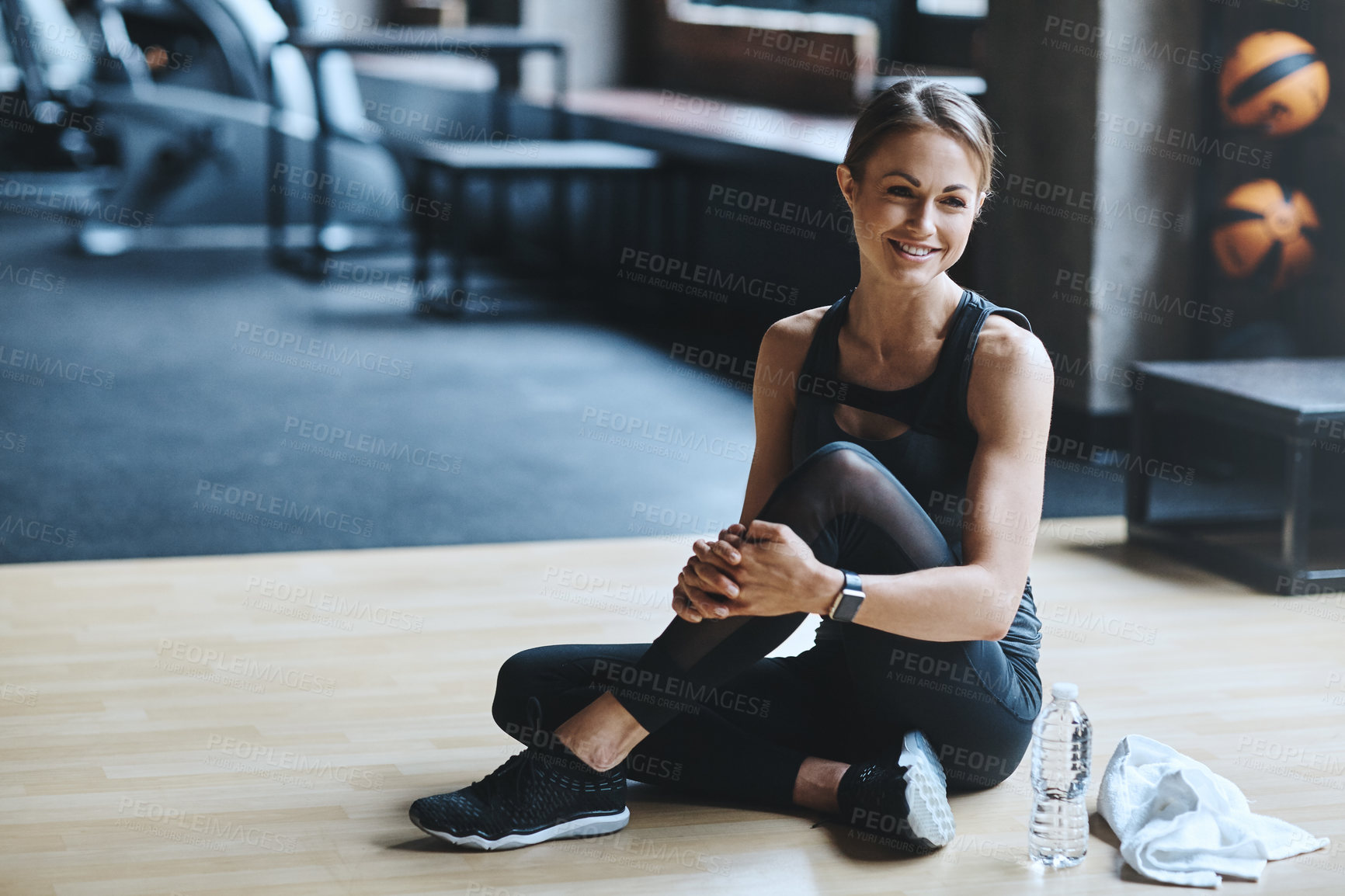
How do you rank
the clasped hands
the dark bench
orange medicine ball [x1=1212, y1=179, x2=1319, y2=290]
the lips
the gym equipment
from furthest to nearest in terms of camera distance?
the gym equipment < orange medicine ball [x1=1212, y1=179, x2=1319, y2=290] < the dark bench < the lips < the clasped hands

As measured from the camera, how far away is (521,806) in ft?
6.04

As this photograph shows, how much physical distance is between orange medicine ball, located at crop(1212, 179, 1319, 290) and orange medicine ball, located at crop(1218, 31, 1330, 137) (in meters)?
0.15

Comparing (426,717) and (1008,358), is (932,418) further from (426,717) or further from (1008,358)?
(426,717)

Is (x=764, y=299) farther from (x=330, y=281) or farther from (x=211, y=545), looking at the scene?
(x=211, y=545)

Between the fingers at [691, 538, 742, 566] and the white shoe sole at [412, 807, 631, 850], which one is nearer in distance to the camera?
the fingers at [691, 538, 742, 566]

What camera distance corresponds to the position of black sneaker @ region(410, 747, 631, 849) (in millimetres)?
1839

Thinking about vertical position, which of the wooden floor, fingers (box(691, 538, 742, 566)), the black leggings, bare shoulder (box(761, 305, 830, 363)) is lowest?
the wooden floor

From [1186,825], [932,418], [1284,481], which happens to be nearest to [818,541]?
[932,418]

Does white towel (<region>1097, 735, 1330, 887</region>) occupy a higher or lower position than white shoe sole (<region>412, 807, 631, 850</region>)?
higher

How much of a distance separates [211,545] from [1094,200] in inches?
89.7

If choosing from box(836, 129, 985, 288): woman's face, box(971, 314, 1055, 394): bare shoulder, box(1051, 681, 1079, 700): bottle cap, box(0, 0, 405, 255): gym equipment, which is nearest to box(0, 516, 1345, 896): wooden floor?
box(1051, 681, 1079, 700): bottle cap

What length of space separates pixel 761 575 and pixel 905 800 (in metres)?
0.34

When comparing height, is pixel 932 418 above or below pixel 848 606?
above

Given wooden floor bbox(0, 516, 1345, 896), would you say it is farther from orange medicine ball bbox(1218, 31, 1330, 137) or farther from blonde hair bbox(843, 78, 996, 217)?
orange medicine ball bbox(1218, 31, 1330, 137)
